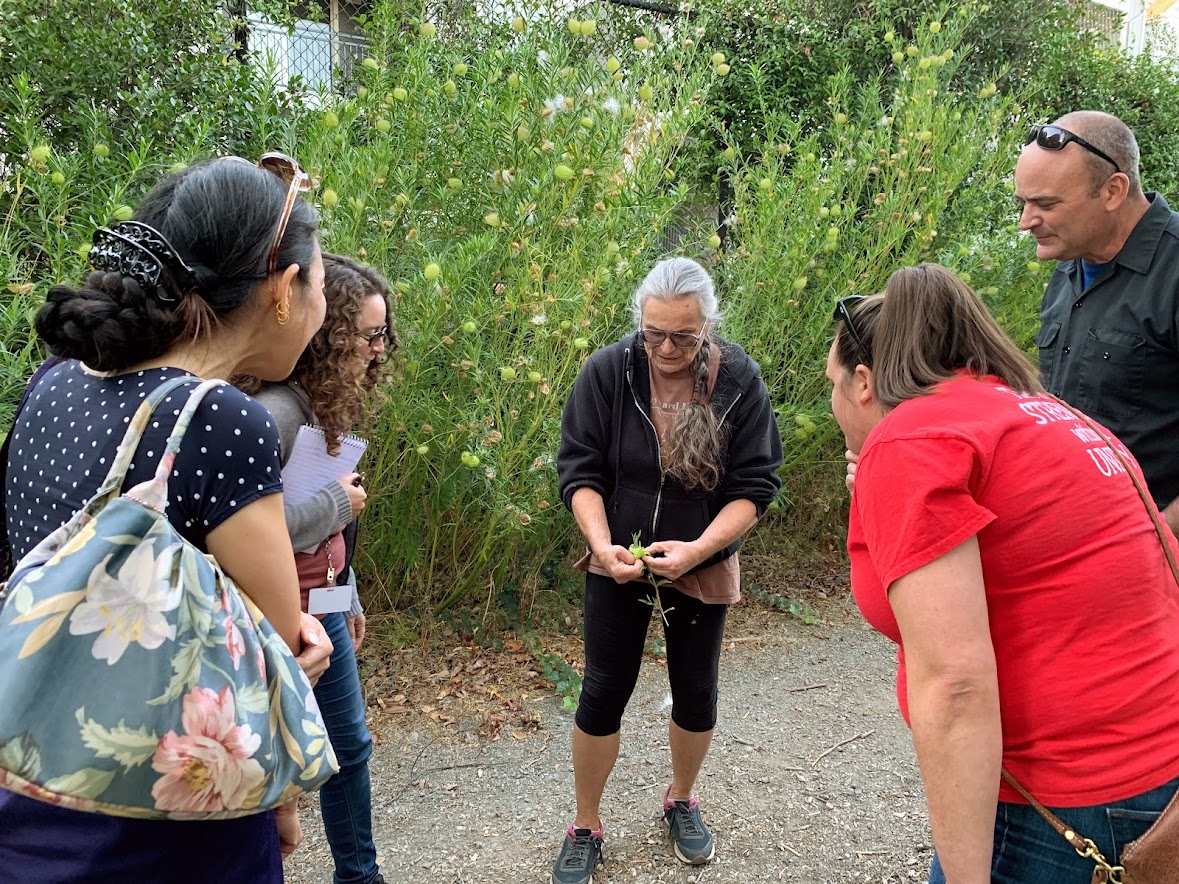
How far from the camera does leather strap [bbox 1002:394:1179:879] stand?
137 centimetres

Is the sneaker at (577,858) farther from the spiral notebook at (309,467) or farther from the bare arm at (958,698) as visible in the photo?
the bare arm at (958,698)

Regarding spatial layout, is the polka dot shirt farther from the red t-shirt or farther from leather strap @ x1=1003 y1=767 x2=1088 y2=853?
leather strap @ x1=1003 y1=767 x2=1088 y2=853

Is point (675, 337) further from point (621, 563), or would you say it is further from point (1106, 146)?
point (1106, 146)

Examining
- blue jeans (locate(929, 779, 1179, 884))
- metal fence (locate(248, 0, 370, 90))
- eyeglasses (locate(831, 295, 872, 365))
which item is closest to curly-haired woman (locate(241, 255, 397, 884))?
eyeglasses (locate(831, 295, 872, 365))

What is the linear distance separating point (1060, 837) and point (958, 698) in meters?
0.33

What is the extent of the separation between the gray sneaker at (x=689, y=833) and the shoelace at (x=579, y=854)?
0.32m

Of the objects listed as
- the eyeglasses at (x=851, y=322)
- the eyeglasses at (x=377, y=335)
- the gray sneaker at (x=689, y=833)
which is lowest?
the gray sneaker at (x=689, y=833)

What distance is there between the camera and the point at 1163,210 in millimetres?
2621

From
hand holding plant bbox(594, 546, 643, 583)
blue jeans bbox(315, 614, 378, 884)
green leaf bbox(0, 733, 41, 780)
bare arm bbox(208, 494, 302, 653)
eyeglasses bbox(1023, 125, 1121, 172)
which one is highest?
eyeglasses bbox(1023, 125, 1121, 172)

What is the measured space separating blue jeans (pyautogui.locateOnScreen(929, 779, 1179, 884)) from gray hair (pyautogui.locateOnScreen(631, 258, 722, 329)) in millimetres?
1550

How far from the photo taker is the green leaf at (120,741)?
1074 millimetres

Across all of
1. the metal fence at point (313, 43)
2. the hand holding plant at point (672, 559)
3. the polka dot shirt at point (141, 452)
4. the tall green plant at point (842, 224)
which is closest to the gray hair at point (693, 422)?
the hand holding plant at point (672, 559)

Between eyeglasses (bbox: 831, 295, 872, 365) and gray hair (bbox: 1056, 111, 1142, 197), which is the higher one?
gray hair (bbox: 1056, 111, 1142, 197)

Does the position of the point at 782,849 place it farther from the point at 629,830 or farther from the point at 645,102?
the point at 645,102
